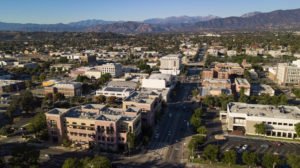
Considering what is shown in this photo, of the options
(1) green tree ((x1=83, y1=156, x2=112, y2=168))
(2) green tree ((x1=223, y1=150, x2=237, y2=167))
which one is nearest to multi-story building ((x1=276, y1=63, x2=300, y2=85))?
(2) green tree ((x1=223, y1=150, x2=237, y2=167))

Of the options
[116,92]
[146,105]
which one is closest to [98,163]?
[146,105]

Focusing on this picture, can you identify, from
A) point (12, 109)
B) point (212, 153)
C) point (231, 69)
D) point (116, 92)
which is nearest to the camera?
point (212, 153)

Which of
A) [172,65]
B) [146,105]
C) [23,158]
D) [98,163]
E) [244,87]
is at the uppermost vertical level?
[172,65]

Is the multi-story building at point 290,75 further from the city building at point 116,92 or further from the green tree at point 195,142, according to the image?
the green tree at point 195,142

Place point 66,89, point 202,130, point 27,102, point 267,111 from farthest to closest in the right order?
1. point 66,89
2. point 27,102
3. point 267,111
4. point 202,130

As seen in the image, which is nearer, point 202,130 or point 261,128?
point 261,128

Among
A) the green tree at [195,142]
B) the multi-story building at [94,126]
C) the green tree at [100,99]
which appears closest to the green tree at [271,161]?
the green tree at [195,142]

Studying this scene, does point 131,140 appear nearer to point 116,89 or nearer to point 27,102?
point 27,102

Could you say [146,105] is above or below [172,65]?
below
